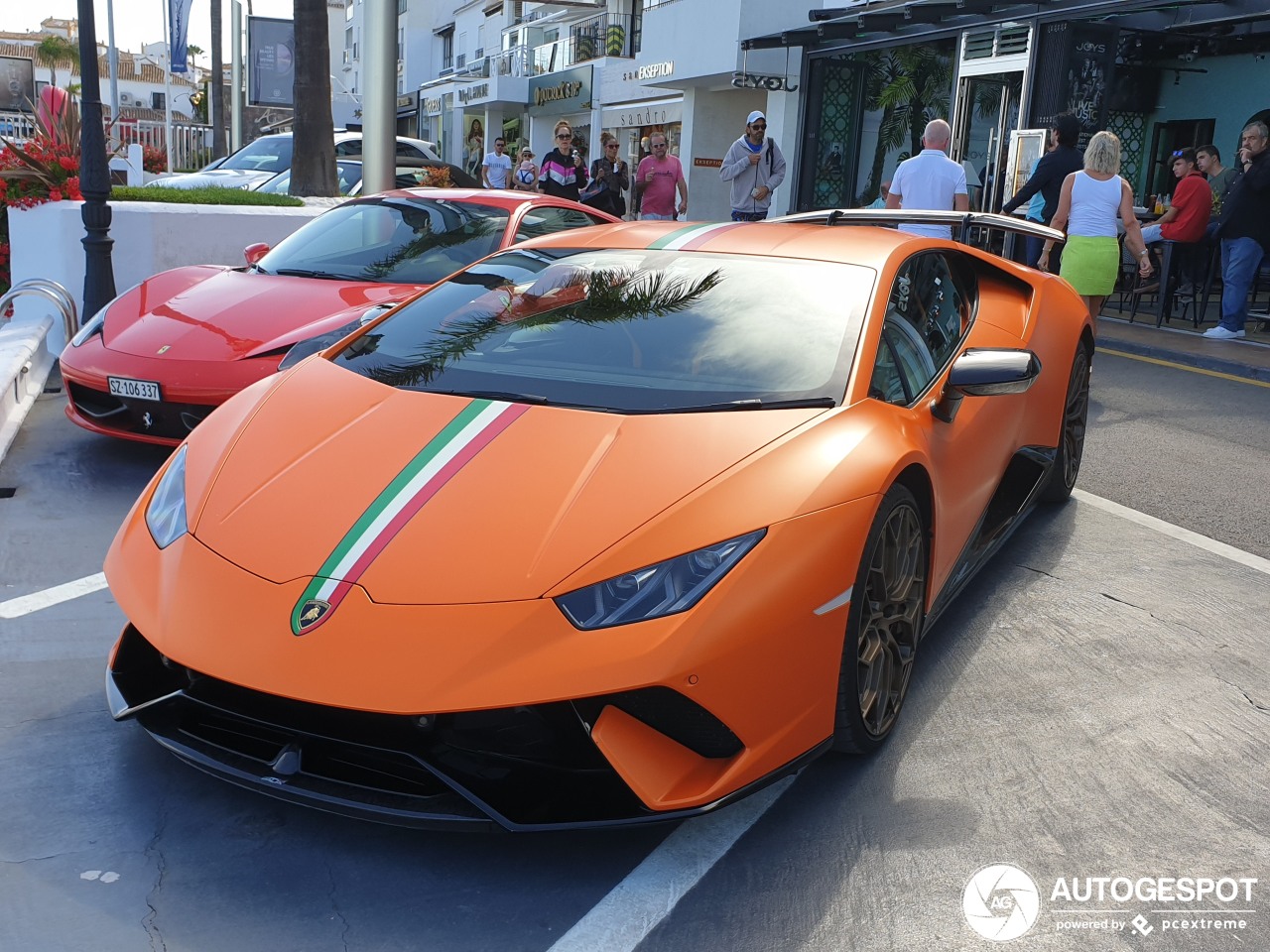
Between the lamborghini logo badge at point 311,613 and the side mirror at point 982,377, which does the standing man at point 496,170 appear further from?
the lamborghini logo badge at point 311,613

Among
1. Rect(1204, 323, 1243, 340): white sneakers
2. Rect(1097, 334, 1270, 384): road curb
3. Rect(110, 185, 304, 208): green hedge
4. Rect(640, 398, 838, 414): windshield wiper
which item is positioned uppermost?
Rect(110, 185, 304, 208): green hedge

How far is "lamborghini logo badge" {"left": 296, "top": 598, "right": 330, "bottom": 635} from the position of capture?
2.51 metres

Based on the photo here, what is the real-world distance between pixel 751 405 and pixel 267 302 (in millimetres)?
3629

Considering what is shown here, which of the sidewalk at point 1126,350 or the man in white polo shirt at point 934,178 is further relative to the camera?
the man in white polo shirt at point 934,178

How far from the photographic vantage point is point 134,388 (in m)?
5.52

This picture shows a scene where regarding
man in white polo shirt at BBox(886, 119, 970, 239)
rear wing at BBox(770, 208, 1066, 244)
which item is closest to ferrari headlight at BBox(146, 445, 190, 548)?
rear wing at BBox(770, 208, 1066, 244)

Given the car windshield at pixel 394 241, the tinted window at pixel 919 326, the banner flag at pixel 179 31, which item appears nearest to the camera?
the tinted window at pixel 919 326

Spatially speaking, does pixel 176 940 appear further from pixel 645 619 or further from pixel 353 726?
pixel 645 619

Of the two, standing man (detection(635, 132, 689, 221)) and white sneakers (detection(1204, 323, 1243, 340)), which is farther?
standing man (detection(635, 132, 689, 221))

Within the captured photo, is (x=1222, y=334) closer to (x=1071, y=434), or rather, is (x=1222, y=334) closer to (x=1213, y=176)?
(x=1213, y=176)

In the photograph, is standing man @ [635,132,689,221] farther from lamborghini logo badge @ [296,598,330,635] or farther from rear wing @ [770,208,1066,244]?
lamborghini logo badge @ [296,598,330,635]

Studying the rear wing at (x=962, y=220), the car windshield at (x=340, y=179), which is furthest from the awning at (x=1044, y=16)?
the rear wing at (x=962, y=220)

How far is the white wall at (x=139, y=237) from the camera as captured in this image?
32.6ft

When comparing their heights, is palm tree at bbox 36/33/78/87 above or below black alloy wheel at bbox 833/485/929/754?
above
